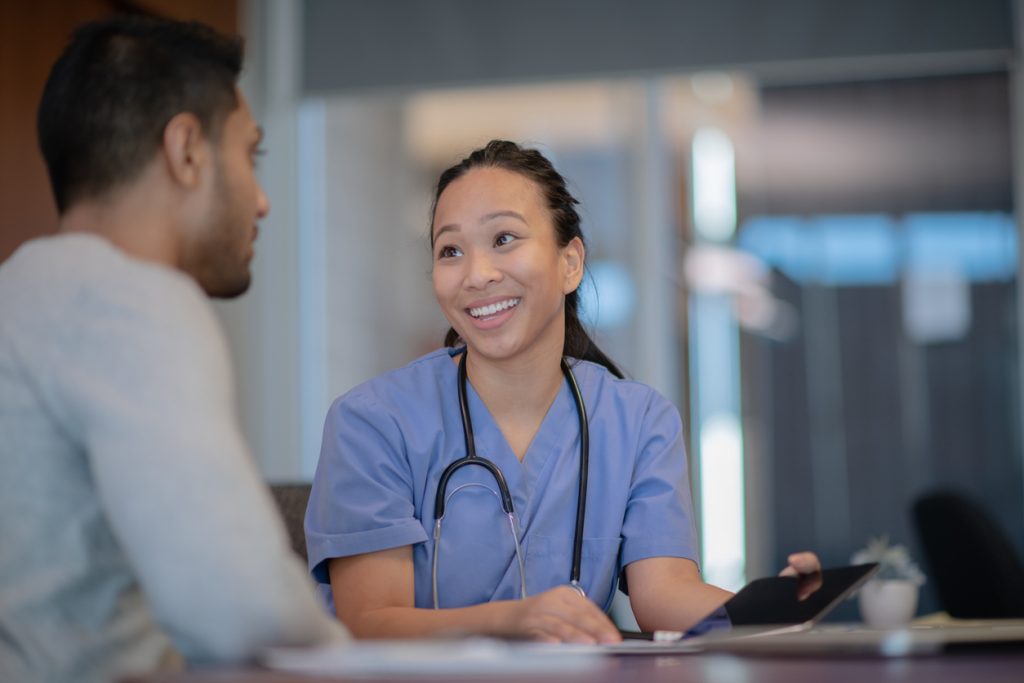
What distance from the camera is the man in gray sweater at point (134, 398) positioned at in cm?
85

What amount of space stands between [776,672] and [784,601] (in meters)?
0.33

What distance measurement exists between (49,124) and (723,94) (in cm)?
311

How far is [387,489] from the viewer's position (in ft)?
5.03

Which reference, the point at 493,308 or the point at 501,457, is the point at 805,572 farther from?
the point at 493,308

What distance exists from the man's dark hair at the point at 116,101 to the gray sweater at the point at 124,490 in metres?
0.10

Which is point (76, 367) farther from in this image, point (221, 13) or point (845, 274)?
point (845, 274)

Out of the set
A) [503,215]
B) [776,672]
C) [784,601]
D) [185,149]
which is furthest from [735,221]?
[776,672]

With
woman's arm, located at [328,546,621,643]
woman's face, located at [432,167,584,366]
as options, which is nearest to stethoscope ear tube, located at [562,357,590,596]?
woman's face, located at [432,167,584,366]

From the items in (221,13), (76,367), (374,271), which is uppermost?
(221,13)

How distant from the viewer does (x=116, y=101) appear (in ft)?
3.46

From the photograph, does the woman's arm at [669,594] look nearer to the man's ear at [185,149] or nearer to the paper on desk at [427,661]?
the paper on desk at [427,661]

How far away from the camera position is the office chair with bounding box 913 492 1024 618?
244 cm

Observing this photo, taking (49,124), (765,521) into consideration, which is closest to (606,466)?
(49,124)

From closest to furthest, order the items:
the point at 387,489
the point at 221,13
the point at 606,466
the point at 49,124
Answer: the point at 49,124, the point at 387,489, the point at 606,466, the point at 221,13
